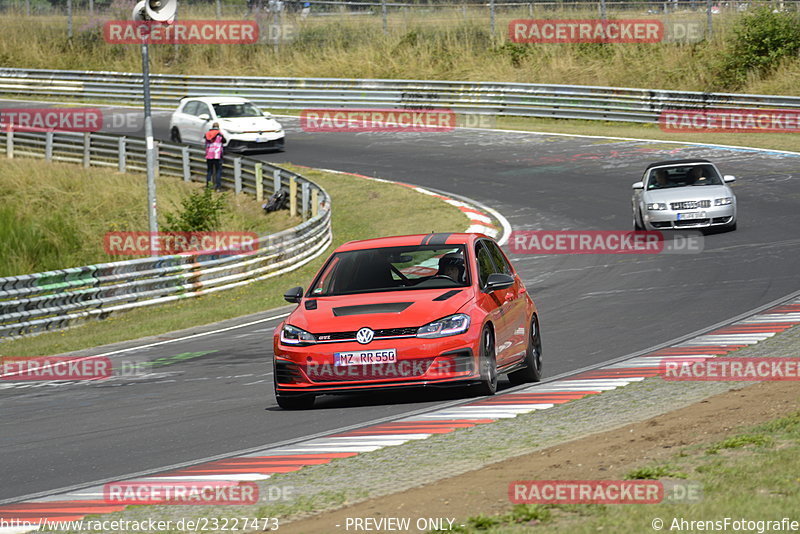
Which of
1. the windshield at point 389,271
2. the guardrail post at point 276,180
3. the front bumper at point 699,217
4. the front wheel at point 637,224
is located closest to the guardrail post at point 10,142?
the guardrail post at point 276,180

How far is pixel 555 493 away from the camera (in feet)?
21.3

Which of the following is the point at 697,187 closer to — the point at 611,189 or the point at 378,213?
the point at 611,189

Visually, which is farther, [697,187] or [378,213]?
[378,213]

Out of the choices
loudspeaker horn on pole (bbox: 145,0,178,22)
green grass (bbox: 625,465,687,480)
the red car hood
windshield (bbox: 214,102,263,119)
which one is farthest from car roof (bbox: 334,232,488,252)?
windshield (bbox: 214,102,263,119)

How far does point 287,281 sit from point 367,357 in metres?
13.0

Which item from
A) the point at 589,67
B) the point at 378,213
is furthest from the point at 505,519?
the point at 589,67

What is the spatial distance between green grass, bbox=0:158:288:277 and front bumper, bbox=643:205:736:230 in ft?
33.3

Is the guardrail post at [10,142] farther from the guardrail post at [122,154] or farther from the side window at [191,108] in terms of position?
the side window at [191,108]

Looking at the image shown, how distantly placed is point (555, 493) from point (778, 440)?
1741mm

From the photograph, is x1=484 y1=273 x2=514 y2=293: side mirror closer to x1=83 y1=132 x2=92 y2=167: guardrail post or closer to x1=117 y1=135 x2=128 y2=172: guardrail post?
x1=117 y1=135 x2=128 y2=172: guardrail post

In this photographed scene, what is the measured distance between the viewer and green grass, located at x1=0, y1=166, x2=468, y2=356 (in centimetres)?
1834

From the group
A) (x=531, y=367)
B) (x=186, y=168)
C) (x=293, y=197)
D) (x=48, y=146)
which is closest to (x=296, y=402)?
(x=531, y=367)

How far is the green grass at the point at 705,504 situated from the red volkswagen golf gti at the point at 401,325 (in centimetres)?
325

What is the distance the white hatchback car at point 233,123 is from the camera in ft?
121
